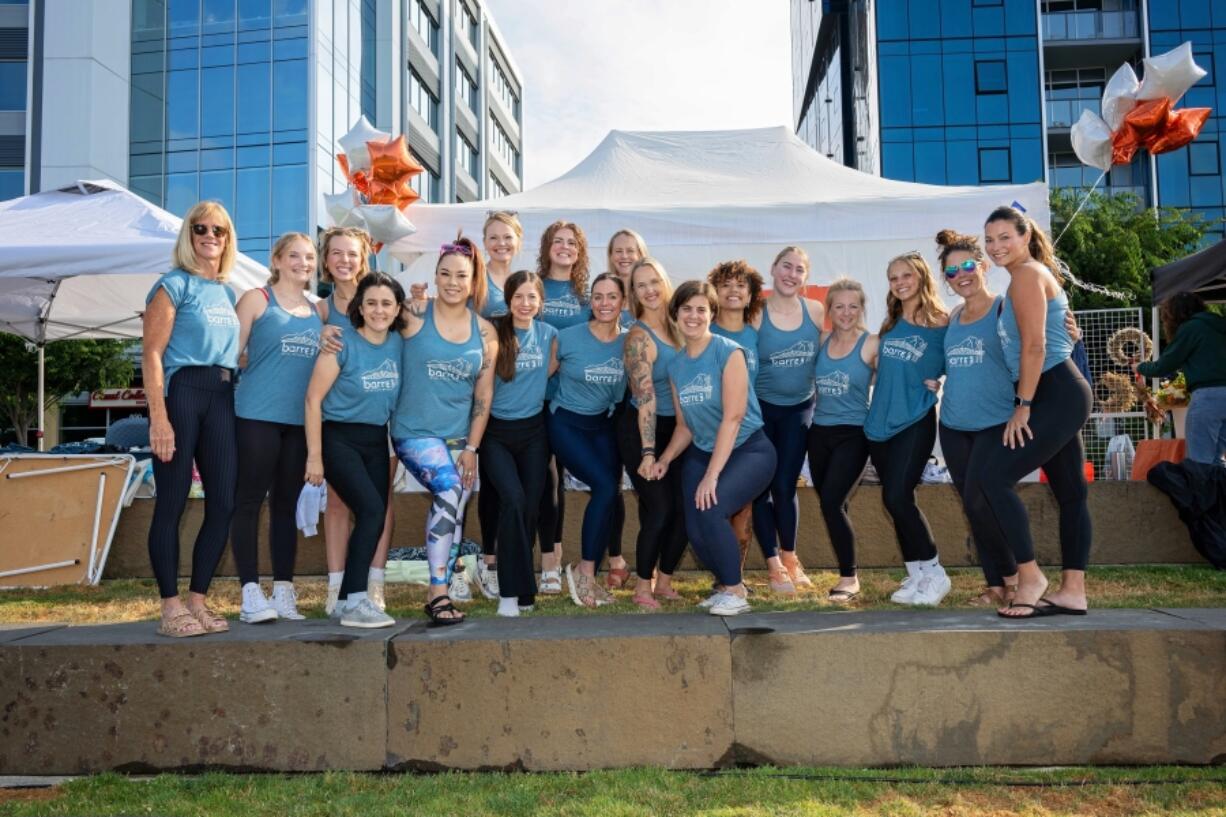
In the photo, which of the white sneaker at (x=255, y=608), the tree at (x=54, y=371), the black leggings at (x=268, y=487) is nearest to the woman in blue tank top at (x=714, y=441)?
the black leggings at (x=268, y=487)

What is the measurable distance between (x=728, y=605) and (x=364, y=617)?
1.53 meters

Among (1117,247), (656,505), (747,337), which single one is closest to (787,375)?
(747,337)

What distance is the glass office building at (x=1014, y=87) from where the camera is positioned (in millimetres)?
34500

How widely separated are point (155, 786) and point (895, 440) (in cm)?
351

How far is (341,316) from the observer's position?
4480mm

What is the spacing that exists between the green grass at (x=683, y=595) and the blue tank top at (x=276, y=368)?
103 cm

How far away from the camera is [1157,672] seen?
341 centimetres

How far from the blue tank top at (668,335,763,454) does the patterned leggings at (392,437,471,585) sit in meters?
1.13

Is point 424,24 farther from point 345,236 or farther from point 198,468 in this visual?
point 198,468

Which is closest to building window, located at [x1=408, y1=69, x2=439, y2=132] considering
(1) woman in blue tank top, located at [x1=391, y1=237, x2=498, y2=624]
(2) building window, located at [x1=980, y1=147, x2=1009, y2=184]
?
(2) building window, located at [x1=980, y1=147, x2=1009, y2=184]

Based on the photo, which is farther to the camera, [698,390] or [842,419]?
[842,419]

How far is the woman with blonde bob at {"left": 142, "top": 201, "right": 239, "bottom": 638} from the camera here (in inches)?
153

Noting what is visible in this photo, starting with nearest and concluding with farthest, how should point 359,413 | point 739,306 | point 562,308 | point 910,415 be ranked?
point 359,413
point 910,415
point 739,306
point 562,308

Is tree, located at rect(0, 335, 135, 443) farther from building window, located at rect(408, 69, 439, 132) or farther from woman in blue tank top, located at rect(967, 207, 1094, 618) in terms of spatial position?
woman in blue tank top, located at rect(967, 207, 1094, 618)
